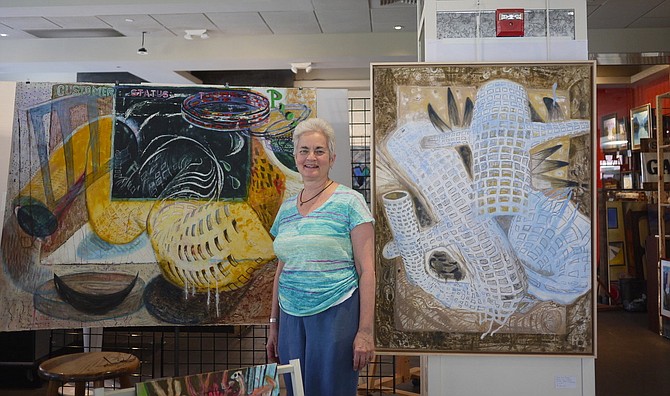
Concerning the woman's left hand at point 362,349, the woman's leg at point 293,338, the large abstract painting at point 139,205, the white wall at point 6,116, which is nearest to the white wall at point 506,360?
the woman's left hand at point 362,349

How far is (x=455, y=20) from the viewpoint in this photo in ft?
8.29

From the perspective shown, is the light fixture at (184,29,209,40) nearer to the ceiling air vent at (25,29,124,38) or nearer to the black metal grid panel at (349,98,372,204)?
the ceiling air vent at (25,29,124,38)

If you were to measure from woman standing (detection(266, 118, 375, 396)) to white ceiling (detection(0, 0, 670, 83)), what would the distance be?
3926mm

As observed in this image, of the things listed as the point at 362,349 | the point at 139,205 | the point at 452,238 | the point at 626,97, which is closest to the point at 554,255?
the point at 452,238

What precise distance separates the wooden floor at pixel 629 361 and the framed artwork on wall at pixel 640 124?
2.19 metres

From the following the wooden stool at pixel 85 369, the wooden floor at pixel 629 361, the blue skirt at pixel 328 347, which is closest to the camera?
the blue skirt at pixel 328 347

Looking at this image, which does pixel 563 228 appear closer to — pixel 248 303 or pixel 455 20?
pixel 455 20

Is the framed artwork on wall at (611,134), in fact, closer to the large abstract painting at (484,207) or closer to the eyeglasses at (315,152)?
the large abstract painting at (484,207)

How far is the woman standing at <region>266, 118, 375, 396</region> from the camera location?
77.7 inches

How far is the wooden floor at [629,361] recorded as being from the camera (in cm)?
390

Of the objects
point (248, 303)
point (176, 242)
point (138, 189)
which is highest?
point (138, 189)

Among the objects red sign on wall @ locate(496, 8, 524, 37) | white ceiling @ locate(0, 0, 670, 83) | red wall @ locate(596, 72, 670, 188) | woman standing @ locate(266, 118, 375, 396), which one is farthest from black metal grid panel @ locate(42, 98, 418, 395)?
red wall @ locate(596, 72, 670, 188)

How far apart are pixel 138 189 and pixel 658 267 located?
4859 millimetres

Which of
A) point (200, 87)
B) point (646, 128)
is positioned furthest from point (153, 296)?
point (646, 128)
